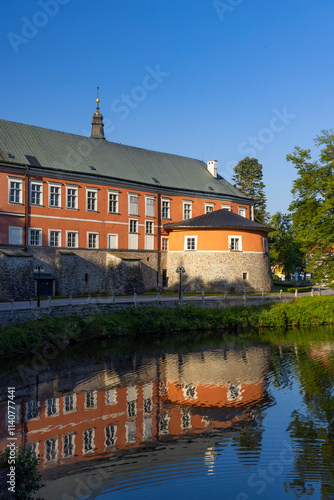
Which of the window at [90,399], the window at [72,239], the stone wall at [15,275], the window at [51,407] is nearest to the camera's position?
the window at [51,407]

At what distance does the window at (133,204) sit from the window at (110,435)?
2883cm

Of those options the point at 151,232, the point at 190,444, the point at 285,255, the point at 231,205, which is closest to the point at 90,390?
the point at 190,444

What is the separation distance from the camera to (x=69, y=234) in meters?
36.4

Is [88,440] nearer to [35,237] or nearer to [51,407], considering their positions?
[51,407]

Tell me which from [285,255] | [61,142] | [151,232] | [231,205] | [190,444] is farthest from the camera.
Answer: [285,255]

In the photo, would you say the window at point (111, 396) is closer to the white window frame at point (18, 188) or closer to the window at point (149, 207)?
the white window frame at point (18, 188)

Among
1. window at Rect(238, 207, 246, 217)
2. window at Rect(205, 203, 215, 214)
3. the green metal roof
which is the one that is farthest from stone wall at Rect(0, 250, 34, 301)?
window at Rect(238, 207, 246, 217)

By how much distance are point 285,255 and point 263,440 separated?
47891mm

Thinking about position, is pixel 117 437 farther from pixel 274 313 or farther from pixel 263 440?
pixel 274 313

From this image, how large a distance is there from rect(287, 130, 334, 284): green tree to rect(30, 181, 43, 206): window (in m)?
18.4

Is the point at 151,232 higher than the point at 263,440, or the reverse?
the point at 151,232

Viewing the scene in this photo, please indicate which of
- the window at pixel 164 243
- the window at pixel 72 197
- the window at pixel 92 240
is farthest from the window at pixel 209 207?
the window at pixel 72 197

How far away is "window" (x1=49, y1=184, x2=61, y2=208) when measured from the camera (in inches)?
1397

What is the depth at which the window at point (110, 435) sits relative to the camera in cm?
1170
